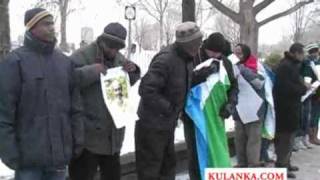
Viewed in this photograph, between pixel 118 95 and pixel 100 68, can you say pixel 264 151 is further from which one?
pixel 100 68

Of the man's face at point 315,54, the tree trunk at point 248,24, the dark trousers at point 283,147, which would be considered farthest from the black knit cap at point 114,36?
the tree trunk at point 248,24

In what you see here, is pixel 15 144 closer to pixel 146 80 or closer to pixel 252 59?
pixel 146 80

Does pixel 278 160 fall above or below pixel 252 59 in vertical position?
below

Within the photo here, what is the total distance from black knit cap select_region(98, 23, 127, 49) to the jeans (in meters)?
1.19

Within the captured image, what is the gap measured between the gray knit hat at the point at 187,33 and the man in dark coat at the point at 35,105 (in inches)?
63.9

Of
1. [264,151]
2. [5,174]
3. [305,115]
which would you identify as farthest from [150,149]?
[305,115]

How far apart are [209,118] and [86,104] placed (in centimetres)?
162

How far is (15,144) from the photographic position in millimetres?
3943

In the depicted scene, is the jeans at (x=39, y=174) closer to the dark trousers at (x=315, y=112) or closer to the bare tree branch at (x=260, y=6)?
the dark trousers at (x=315, y=112)

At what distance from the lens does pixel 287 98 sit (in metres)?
8.06

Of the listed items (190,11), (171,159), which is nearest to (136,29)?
(190,11)

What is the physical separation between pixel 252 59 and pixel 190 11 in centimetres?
260

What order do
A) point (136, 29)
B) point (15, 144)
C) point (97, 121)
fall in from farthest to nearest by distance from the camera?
1. point (136, 29)
2. point (97, 121)
3. point (15, 144)

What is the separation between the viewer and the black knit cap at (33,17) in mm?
4105
